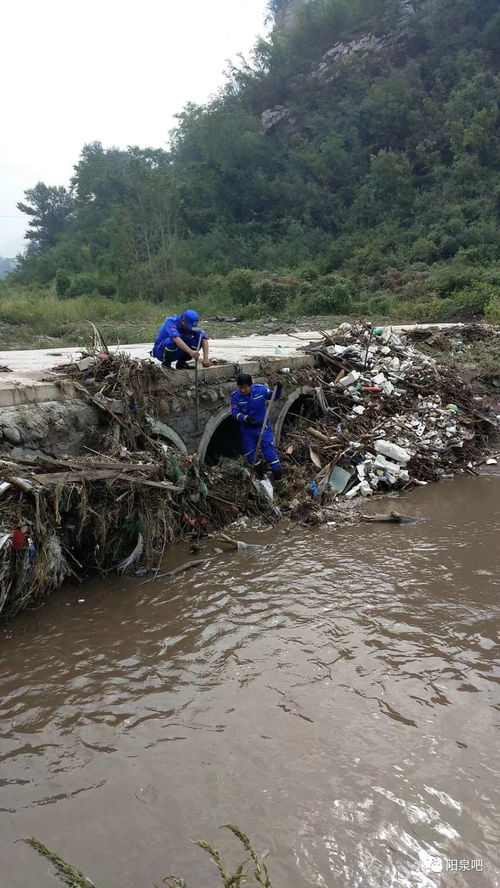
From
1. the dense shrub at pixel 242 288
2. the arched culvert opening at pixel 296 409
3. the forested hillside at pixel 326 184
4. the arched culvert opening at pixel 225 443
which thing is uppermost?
the forested hillside at pixel 326 184

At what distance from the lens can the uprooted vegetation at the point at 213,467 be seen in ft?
16.0

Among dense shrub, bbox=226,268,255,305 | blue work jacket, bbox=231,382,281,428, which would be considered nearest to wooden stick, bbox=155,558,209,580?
blue work jacket, bbox=231,382,281,428

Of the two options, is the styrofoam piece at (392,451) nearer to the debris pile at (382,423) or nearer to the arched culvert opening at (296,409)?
the debris pile at (382,423)

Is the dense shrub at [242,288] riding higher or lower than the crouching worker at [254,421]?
higher

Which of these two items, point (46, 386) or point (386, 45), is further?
point (386, 45)

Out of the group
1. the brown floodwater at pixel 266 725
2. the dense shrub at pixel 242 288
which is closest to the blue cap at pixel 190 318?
the brown floodwater at pixel 266 725

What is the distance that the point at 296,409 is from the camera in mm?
9570

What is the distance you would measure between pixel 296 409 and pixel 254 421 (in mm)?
2280

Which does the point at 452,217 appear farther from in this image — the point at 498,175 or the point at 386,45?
the point at 386,45

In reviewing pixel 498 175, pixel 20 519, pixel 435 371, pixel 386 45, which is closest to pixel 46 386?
pixel 20 519

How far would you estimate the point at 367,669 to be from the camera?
3.90m

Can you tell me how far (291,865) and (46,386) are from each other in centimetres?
462

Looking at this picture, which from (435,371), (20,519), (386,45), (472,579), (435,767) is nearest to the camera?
(435,767)

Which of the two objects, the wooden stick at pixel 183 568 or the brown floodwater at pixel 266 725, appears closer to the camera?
the brown floodwater at pixel 266 725
